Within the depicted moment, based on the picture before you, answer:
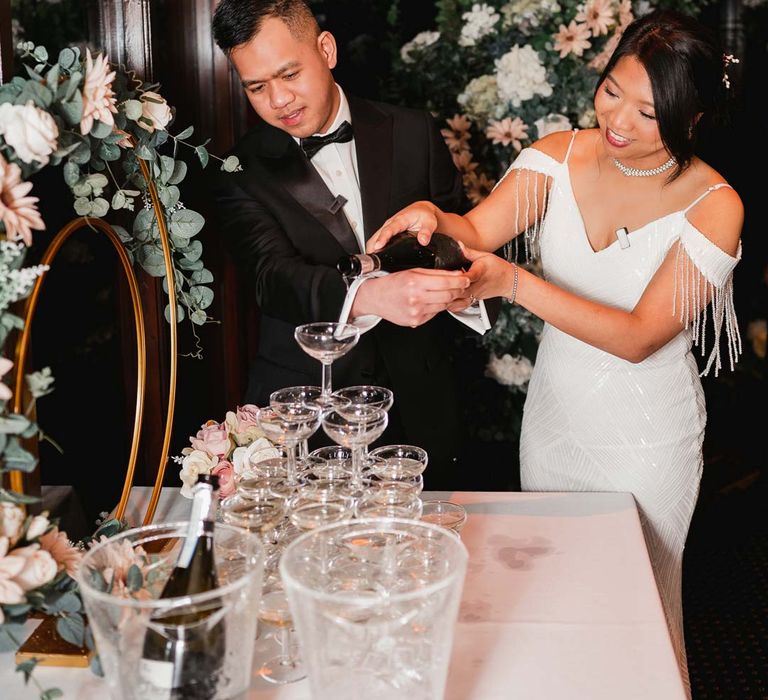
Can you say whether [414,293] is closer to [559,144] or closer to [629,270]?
[629,270]

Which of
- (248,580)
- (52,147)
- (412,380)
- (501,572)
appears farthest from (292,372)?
(248,580)

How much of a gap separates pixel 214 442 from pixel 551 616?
66 centimetres

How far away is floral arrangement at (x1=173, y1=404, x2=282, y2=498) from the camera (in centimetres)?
163

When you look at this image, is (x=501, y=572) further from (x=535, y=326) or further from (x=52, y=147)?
Answer: (x=535, y=326)

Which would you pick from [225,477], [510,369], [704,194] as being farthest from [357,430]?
[510,369]

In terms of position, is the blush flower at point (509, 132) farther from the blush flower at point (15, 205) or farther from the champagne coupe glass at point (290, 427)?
the blush flower at point (15, 205)

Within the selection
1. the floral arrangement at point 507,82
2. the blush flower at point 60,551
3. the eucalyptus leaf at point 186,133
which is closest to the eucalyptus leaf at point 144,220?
the eucalyptus leaf at point 186,133

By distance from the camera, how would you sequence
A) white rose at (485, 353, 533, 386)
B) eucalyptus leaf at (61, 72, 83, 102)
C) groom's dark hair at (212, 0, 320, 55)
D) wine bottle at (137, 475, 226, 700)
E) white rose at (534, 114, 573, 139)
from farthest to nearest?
white rose at (485, 353, 533, 386)
white rose at (534, 114, 573, 139)
groom's dark hair at (212, 0, 320, 55)
eucalyptus leaf at (61, 72, 83, 102)
wine bottle at (137, 475, 226, 700)

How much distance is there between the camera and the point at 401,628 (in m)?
0.96

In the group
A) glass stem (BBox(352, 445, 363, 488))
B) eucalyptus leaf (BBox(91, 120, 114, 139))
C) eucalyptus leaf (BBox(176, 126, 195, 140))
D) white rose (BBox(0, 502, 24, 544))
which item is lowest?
glass stem (BBox(352, 445, 363, 488))

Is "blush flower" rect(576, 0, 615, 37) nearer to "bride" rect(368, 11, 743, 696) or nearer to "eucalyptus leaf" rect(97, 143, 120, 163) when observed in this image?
"bride" rect(368, 11, 743, 696)

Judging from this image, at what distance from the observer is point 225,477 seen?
1.64 meters

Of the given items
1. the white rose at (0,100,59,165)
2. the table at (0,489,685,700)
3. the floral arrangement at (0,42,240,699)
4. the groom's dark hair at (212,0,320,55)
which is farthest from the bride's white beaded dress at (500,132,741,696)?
the white rose at (0,100,59,165)

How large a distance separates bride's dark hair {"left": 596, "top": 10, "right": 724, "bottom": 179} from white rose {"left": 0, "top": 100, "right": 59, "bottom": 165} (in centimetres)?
130
